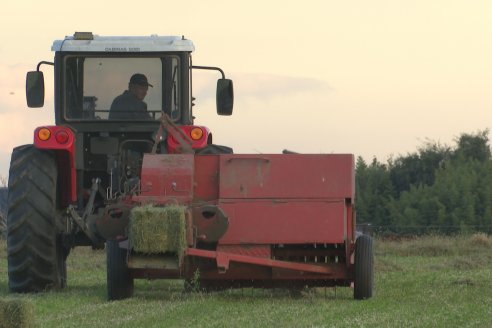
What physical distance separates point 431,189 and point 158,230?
56874 millimetres

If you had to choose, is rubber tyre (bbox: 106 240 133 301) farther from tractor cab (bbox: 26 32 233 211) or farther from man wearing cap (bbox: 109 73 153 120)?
man wearing cap (bbox: 109 73 153 120)

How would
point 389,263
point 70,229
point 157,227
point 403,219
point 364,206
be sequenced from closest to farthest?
point 157,227 → point 70,229 → point 389,263 → point 403,219 → point 364,206

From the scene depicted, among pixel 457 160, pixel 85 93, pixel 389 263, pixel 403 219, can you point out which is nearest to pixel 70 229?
pixel 85 93

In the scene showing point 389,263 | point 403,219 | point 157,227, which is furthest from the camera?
point 403,219

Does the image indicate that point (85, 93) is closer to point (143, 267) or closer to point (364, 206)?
point (143, 267)

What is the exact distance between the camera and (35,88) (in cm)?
1480

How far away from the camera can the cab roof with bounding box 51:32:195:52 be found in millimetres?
14797

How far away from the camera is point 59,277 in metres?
14.5

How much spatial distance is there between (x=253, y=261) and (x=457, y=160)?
6420 cm

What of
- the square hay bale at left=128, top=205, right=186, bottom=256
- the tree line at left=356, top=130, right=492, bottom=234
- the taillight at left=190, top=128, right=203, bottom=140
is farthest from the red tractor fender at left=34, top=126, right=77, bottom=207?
the tree line at left=356, top=130, right=492, bottom=234

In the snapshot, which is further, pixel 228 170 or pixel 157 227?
pixel 228 170

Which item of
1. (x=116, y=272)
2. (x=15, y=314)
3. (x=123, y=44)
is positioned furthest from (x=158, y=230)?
(x=15, y=314)

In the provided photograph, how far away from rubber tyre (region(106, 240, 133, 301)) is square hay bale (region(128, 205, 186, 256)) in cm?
67

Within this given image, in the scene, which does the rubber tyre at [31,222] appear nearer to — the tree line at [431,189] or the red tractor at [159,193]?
the red tractor at [159,193]
